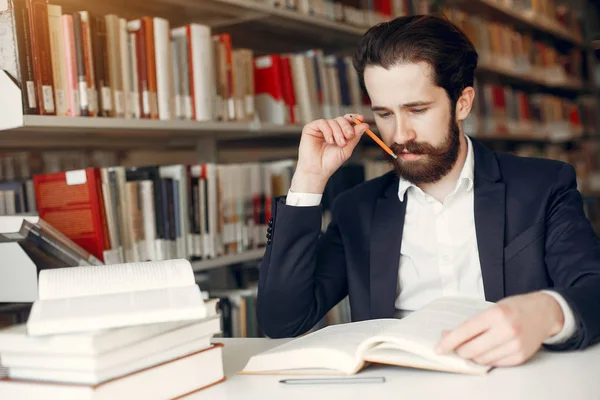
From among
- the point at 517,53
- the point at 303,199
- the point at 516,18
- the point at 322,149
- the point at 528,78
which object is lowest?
the point at 303,199

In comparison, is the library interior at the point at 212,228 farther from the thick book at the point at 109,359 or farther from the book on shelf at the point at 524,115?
the book on shelf at the point at 524,115

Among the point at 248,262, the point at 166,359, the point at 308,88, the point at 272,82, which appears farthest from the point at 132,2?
the point at 166,359

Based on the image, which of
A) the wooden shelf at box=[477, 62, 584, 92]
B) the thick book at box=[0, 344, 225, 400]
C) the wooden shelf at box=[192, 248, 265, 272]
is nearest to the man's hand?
the thick book at box=[0, 344, 225, 400]

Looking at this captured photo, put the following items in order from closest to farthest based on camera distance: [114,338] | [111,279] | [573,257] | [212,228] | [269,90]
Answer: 1. [114,338]
2. [111,279]
3. [573,257]
4. [212,228]
5. [269,90]

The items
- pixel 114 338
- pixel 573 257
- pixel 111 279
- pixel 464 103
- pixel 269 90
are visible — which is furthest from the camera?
pixel 269 90

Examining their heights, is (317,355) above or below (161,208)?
below

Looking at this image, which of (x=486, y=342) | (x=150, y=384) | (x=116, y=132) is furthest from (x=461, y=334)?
(x=116, y=132)

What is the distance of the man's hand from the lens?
913mm

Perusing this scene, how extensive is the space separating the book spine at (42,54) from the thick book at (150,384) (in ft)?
2.70

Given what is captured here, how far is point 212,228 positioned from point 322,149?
2.02ft

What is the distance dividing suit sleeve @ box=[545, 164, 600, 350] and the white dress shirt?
0.17 metres

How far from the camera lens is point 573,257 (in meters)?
1.37

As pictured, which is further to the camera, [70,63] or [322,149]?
[70,63]

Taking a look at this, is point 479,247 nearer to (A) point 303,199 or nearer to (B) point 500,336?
(A) point 303,199
